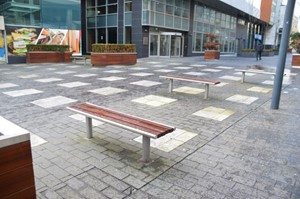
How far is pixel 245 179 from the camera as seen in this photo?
3207 millimetres

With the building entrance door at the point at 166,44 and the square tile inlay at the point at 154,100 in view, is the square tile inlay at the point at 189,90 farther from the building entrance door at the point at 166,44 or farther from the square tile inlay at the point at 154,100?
the building entrance door at the point at 166,44

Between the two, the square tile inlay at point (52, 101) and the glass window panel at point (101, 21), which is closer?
the square tile inlay at point (52, 101)

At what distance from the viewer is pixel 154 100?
7.34 m

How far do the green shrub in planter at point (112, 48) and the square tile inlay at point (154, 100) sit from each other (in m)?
9.12

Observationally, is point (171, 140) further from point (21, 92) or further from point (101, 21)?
point (101, 21)

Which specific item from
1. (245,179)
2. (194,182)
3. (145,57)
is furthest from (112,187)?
(145,57)

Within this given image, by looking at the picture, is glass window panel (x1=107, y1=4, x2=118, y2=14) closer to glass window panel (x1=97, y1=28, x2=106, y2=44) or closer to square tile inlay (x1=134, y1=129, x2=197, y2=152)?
glass window panel (x1=97, y1=28, x2=106, y2=44)

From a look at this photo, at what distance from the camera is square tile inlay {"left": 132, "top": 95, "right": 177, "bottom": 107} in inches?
275

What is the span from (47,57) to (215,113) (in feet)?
50.6

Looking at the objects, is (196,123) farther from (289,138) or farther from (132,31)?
(132,31)

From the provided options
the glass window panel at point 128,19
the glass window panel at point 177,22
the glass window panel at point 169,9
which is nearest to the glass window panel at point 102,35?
the glass window panel at point 128,19

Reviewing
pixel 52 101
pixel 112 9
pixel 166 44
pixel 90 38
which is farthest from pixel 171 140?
pixel 90 38

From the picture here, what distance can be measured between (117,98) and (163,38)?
2024 centimetres

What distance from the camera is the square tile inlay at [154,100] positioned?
22.9 feet
